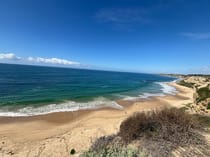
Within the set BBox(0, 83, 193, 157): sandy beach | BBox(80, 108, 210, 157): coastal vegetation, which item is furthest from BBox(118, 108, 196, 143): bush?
BBox(0, 83, 193, 157): sandy beach

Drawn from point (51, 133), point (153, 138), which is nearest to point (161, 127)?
point (153, 138)

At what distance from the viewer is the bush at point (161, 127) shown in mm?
6568

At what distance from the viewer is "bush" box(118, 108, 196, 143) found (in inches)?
259

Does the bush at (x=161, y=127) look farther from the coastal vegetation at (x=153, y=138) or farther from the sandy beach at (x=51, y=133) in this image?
the sandy beach at (x=51, y=133)

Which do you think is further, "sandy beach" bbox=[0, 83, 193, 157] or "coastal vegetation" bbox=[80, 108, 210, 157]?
"sandy beach" bbox=[0, 83, 193, 157]

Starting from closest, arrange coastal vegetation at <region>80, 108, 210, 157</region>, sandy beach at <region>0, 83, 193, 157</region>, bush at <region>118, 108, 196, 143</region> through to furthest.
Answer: coastal vegetation at <region>80, 108, 210, 157</region>
bush at <region>118, 108, 196, 143</region>
sandy beach at <region>0, 83, 193, 157</region>

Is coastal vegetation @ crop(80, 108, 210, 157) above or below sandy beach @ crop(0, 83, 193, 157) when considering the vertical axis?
above

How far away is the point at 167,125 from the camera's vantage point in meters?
7.08

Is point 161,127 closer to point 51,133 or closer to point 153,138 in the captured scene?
point 153,138

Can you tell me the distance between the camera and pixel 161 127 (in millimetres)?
7039

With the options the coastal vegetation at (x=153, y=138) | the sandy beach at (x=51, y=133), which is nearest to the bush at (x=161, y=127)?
the coastal vegetation at (x=153, y=138)

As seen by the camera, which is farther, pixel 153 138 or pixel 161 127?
pixel 161 127

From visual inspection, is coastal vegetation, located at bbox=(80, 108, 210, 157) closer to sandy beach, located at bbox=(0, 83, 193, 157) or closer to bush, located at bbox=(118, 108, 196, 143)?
bush, located at bbox=(118, 108, 196, 143)

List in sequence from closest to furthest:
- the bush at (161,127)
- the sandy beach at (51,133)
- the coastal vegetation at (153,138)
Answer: the coastal vegetation at (153,138), the bush at (161,127), the sandy beach at (51,133)
